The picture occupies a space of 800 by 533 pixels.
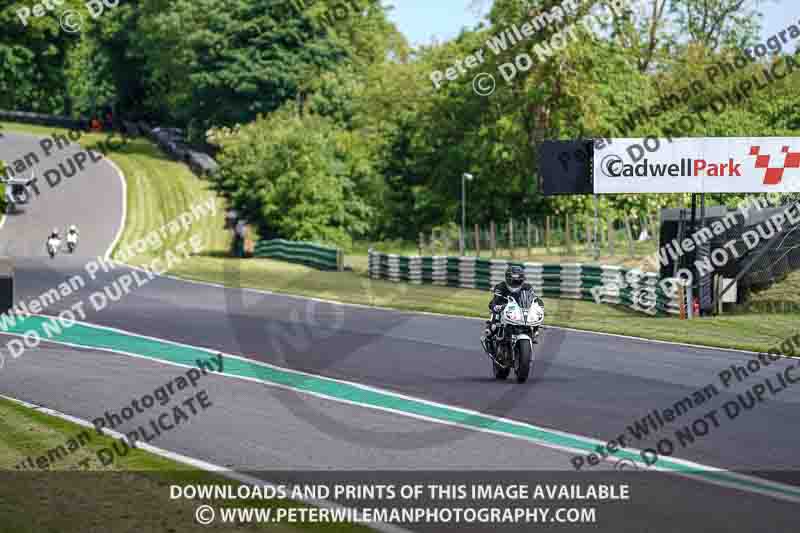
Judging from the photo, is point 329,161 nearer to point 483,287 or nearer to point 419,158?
point 419,158

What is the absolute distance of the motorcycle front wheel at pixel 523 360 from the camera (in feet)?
53.4

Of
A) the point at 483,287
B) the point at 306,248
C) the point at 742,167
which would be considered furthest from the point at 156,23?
the point at 742,167

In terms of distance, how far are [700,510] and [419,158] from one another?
6304 centimetres

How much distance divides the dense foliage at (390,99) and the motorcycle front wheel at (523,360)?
39830 mm

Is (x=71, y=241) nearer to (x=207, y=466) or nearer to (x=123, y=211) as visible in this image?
(x=123, y=211)

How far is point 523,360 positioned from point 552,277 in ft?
58.0

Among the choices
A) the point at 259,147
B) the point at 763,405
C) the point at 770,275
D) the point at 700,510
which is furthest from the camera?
the point at 259,147

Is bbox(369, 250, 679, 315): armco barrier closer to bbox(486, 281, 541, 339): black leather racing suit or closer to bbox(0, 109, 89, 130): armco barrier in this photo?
bbox(486, 281, 541, 339): black leather racing suit

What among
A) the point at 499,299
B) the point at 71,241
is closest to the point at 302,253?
the point at 71,241

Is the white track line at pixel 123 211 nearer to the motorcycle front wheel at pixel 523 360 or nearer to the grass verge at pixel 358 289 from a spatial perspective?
the grass verge at pixel 358 289

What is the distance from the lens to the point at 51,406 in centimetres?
1510

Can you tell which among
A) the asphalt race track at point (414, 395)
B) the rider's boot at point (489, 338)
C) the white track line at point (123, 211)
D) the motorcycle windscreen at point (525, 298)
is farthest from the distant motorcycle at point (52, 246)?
the motorcycle windscreen at point (525, 298)

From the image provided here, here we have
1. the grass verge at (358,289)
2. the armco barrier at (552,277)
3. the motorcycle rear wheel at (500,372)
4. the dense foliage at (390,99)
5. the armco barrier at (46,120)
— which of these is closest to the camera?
the motorcycle rear wheel at (500,372)

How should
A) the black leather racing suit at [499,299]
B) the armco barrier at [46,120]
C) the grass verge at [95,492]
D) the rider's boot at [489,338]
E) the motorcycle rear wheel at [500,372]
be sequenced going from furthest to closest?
the armco barrier at [46,120], the motorcycle rear wheel at [500,372], the rider's boot at [489,338], the black leather racing suit at [499,299], the grass verge at [95,492]
